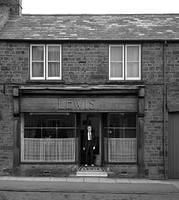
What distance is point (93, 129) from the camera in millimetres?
21297

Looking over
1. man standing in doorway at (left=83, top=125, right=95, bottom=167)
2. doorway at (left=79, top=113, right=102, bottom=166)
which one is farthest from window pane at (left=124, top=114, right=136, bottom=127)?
man standing in doorway at (left=83, top=125, right=95, bottom=167)

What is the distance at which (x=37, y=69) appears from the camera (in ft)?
67.2

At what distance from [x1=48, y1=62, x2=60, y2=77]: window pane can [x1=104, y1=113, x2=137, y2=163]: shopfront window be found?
2772 millimetres

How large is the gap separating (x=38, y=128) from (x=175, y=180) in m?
5.90

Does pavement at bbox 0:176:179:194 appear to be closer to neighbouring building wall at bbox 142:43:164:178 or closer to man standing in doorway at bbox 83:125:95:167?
neighbouring building wall at bbox 142:43:164:178

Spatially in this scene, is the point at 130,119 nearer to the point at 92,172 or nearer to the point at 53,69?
the point at 92,172

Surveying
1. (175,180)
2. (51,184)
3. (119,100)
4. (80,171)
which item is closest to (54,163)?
(80,171)

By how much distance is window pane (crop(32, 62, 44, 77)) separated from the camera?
20469 mm

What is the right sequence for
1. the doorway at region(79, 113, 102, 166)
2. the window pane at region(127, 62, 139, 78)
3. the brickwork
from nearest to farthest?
1. the brickwork
2. the window pane at region(127, 62, 139, 78)
3. the doorway at region(79, 113, 102, 166)

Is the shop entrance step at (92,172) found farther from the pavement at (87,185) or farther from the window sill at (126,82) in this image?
the window sill at (126,82)

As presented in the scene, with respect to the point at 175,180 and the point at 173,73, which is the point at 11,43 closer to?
the point at 173,73

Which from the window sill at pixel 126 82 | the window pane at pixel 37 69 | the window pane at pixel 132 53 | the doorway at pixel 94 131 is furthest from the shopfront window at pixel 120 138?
the window pane at pixel 37 69

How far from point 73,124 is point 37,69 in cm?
268

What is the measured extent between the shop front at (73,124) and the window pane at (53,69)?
0.81 meters
